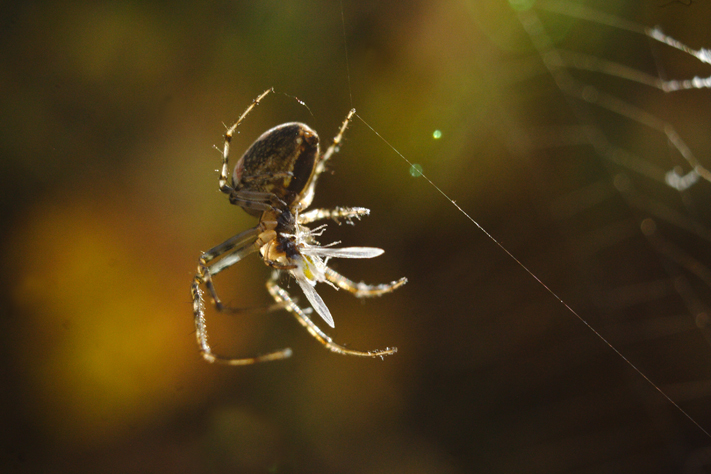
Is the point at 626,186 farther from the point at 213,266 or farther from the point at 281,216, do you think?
the point at 213,266

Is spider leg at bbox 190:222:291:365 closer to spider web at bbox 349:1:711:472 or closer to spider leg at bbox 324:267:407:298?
spider leg at bbox 324:267:407:298

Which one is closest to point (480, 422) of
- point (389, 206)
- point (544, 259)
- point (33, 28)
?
point (544, 259)

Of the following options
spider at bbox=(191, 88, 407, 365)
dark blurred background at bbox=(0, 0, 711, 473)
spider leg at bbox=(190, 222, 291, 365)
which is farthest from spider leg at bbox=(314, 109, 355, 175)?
dark blurred background at bbox=(0, 0, 711, 473)

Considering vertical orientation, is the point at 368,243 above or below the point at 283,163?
above

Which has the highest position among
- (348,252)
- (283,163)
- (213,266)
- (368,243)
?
(368,243)

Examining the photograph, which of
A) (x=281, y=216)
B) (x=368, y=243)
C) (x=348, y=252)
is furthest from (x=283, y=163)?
(x=368, y=243)

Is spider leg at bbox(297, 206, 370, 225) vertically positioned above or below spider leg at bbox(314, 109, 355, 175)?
below
